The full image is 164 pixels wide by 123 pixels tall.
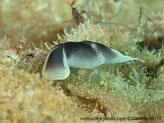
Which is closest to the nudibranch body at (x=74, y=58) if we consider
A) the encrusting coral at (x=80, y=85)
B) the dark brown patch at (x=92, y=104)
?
the encrusting coral at (x=80, y=85)

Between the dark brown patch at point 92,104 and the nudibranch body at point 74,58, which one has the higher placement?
the nudibranch body at point 74,58

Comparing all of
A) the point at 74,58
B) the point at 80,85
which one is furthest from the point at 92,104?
the point at 74,58

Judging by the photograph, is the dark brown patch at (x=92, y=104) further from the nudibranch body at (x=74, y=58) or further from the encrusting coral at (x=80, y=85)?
the nudibranch body at (x=74, y=58)

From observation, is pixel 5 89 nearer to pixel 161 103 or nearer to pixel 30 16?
pixel 161 103

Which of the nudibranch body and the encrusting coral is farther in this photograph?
the nudibranch body

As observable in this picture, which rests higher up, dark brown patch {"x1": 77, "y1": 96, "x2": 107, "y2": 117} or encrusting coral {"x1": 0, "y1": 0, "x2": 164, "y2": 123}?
encrusting coral {"x1": 0, "y1": 0, "x2": 164, "y2": 123}

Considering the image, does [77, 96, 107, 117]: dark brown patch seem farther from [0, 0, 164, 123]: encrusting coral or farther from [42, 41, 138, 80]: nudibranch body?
[42, 41, 138, 80]: nudibranch body

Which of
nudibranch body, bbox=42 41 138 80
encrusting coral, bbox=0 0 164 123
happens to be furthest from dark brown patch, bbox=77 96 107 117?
nudibranch body, bbox=42 41 138 80

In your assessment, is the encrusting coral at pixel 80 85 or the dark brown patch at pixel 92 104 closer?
the encrusting coral at pixel 80 85

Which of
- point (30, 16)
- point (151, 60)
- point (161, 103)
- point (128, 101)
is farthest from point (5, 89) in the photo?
point (30, 16)
